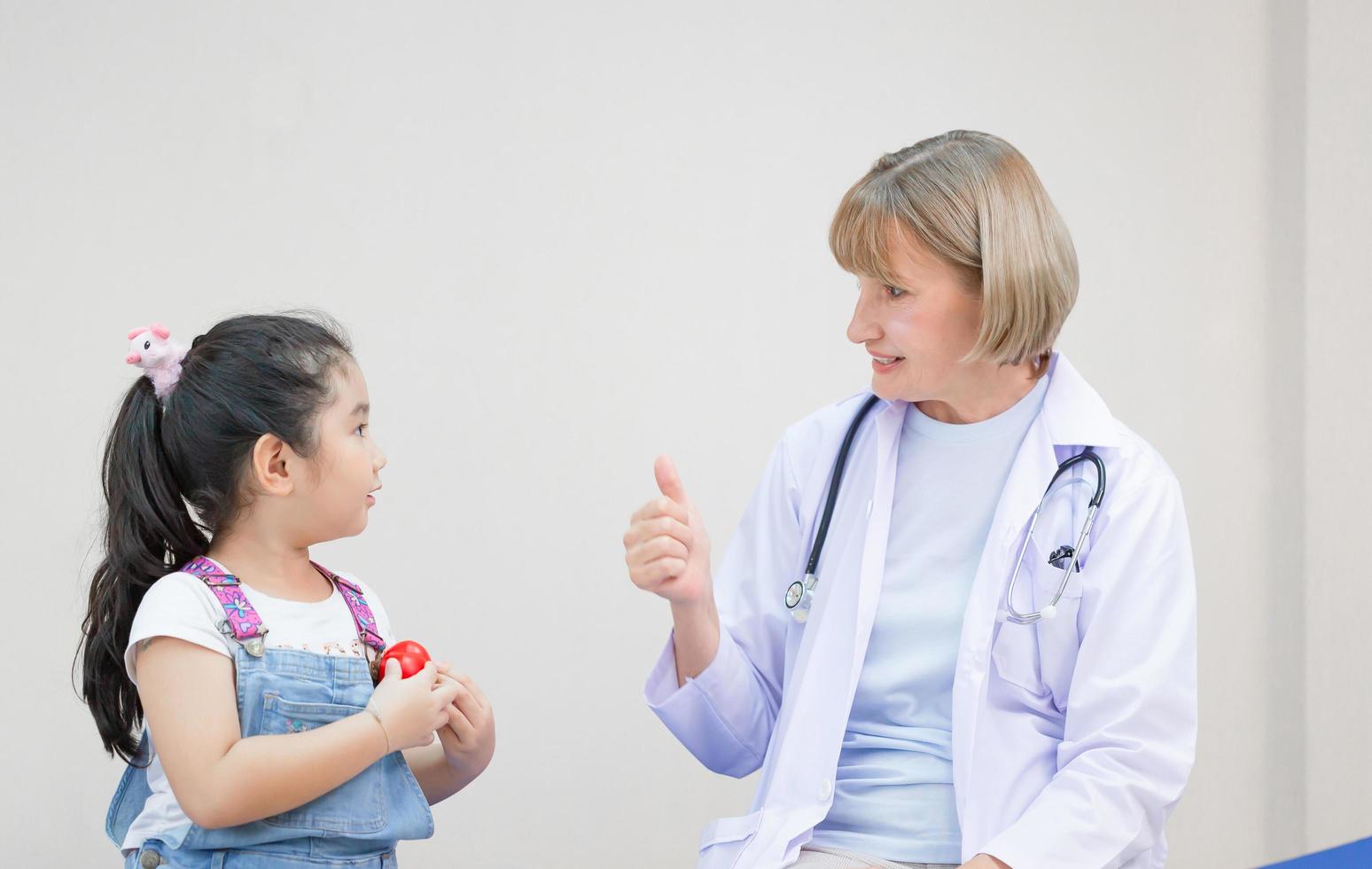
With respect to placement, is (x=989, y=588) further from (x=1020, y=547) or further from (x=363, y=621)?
(x=363, y=621)

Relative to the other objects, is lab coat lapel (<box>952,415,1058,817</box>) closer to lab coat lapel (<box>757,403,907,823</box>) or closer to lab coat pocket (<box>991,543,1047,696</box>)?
lab coat pocket (<box>991,543,1047,696</box>)

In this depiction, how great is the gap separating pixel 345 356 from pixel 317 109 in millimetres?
842

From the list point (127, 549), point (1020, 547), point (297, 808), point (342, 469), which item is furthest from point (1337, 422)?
point (127, 549)

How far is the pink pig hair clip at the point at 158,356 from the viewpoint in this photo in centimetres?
146

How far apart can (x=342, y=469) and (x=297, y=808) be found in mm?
396

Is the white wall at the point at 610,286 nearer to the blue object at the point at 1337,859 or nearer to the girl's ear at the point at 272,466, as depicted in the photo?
the girl's ear at the point at 272,466

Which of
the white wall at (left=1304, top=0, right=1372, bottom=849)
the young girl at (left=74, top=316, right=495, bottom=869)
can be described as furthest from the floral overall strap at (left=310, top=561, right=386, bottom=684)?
the white wall at (left=1304, top=0, right=1372, bottom=849)

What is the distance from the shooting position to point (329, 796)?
1.41 meters

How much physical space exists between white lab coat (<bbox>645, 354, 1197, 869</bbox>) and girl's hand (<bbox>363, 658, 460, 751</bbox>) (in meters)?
0.34

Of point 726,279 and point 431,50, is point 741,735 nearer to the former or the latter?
point 726,279

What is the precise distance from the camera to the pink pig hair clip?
1459 mm

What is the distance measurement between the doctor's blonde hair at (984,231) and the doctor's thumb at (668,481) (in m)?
0.37

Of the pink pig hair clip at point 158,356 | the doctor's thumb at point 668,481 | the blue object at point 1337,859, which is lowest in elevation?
the blue object at point 1337,859

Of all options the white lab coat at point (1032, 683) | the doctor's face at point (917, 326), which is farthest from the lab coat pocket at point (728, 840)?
the doctor's face at point (917, 326)
